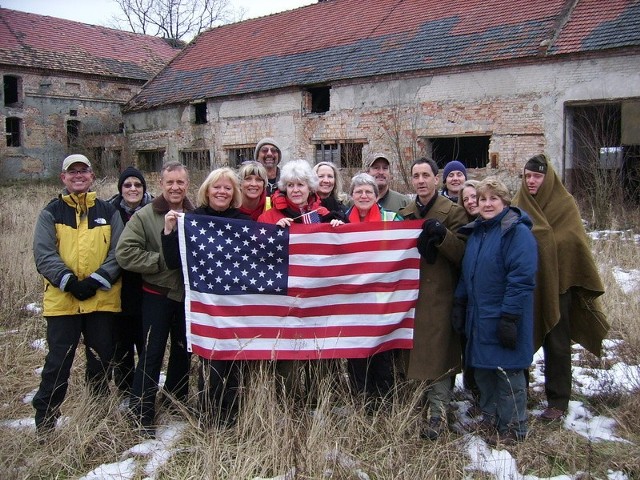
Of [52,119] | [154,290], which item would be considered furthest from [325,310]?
[52,119]

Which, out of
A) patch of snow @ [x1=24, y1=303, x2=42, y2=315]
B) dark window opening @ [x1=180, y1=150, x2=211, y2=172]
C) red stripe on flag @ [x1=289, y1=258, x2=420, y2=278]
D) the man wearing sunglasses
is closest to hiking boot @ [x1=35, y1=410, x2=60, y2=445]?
red stripe on flag @ [x1=289, y1=258, x2=420, y2=278]

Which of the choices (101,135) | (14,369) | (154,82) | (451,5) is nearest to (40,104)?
(101,135)

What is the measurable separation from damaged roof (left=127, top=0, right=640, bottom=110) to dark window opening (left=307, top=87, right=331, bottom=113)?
741 mm

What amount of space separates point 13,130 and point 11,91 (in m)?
1.95

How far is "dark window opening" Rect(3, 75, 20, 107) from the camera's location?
28391 millimetres

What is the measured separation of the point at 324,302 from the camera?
443 centimetres

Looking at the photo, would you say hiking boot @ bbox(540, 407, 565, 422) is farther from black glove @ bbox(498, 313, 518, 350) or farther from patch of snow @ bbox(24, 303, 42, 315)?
patch of snow @ bbox(24, 303, 42, 315)

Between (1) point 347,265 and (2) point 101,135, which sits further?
(2) point 101,135

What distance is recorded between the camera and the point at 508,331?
3857 mm

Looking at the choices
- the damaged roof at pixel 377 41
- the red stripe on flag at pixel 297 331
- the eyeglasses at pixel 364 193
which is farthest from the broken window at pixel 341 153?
the red stripe on flag at pixel 297 331

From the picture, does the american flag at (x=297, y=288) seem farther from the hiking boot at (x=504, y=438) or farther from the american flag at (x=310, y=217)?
the hiking boot at (x=504, y=438)

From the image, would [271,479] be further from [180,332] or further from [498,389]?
[498,389]

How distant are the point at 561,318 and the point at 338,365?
5.82 ft

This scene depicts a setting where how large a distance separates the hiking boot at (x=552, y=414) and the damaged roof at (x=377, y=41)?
11.6 meters
